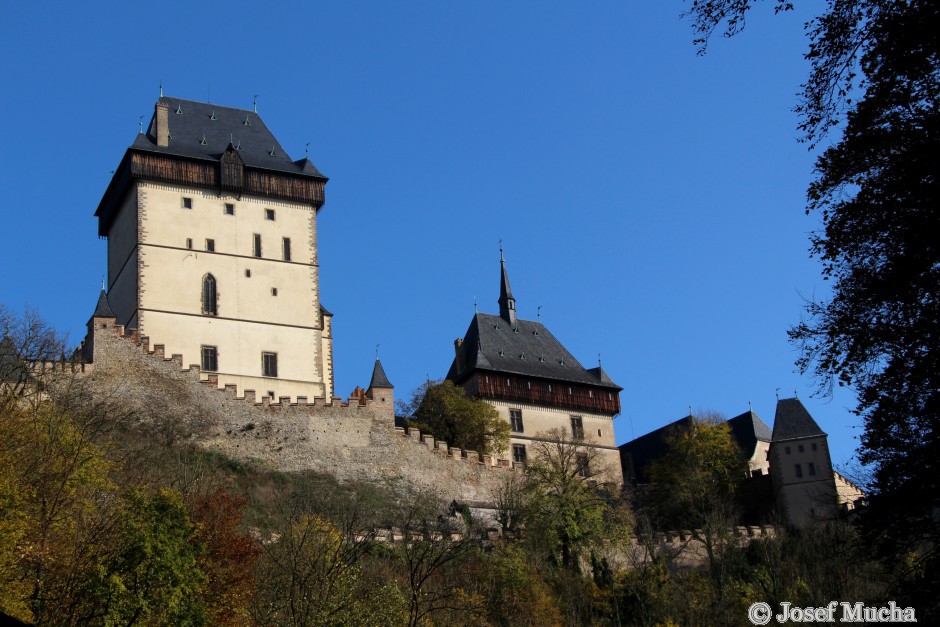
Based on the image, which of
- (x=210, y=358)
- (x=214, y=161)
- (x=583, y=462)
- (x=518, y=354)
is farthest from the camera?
(x=518, y=354)

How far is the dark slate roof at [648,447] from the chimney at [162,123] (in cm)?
2832

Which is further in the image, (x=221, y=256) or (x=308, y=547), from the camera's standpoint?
(x=221, y=256)

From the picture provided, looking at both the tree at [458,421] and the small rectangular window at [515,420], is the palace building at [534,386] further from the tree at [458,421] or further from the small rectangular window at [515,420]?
the tree at [458,421]

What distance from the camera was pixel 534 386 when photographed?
54.4 m

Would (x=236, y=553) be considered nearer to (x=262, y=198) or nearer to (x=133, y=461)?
(x=133, y=461)

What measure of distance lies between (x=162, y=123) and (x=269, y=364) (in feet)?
38.3

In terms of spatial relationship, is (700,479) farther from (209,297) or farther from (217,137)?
(217,137)

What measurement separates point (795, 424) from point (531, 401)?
11980 millimetres

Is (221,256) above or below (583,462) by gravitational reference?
A: above

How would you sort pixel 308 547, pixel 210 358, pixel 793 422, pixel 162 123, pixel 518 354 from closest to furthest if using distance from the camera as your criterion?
1. pixel 308 547
2. pixel 210 358
3. pixel 162 123
4. pixel 793 422
5. pixel 518 354

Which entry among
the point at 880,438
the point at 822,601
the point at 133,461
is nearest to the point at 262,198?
the point at 133,461

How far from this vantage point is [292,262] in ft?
159

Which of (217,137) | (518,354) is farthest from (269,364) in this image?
(518,354)

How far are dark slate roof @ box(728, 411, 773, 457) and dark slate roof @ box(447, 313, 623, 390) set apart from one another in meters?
9.06
